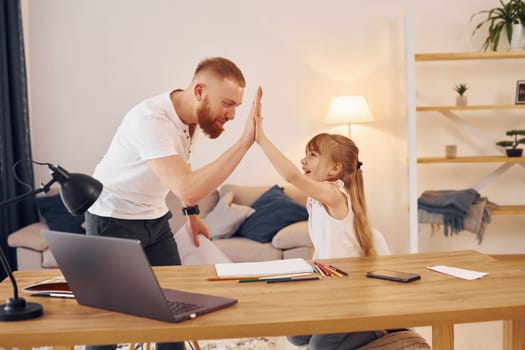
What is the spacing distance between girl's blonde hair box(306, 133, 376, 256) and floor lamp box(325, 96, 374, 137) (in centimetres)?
241

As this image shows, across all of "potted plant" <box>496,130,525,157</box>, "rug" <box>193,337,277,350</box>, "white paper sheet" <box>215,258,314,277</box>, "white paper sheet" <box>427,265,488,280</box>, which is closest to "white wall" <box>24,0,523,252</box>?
"potted plant" <box>496,130,525,157</box>

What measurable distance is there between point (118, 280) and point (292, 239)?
302 centimetres

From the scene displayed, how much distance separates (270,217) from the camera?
493 centimetres

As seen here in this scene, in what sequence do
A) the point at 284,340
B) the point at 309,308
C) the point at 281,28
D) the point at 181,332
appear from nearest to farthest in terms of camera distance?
the point at 181,332, the point at 309,308, the point at 284,340, the point at 281,28

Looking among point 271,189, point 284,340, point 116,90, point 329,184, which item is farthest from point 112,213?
point 116,90

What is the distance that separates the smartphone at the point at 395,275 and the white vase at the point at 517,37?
12.3 feet

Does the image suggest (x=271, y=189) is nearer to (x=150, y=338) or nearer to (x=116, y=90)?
(x=116, y=90)

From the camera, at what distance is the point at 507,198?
18.6ft

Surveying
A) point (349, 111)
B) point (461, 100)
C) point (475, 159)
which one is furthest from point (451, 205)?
point (349, 111)

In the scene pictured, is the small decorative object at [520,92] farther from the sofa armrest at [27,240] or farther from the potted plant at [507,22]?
the sofa armrest at [27,240]

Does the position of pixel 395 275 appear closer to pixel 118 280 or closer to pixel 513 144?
pixel 118 280

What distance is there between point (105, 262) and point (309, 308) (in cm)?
52

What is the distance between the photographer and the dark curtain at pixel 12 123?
508cm

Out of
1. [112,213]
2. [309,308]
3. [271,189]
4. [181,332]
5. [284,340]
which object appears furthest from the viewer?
[271,189]
